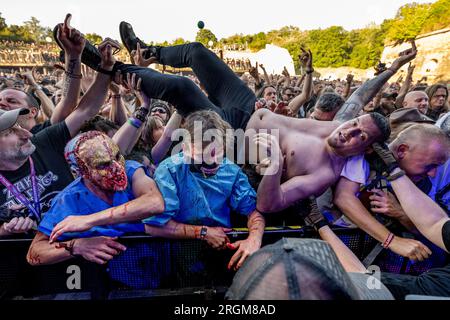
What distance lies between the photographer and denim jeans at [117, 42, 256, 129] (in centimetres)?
274

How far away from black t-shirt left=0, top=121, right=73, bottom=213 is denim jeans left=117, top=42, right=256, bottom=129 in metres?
0.89

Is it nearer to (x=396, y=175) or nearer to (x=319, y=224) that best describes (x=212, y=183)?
(x=319, y=224)

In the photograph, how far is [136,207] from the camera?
5.37 ft

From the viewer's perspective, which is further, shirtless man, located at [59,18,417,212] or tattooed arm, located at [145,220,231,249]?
shirtless man, located at [59,18,417,212]

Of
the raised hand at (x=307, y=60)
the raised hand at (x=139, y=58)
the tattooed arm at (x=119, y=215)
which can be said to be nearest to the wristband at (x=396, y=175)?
the tattooed arm at (x=119, y=215)

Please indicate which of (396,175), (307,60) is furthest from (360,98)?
(307,60)

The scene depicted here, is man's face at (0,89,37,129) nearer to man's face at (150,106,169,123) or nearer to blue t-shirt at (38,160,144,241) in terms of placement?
man's face at (150,106,169,123)

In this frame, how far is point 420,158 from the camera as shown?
74.6 inches

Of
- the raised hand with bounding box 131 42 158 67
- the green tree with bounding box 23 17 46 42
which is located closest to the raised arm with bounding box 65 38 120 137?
the raised hand with bounding box 131 42 158 67

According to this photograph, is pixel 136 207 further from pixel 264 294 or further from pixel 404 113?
pixel 404 113

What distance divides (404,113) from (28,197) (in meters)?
3.18

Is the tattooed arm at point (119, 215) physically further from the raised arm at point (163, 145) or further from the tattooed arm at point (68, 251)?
the raised arm at point (163, 145)

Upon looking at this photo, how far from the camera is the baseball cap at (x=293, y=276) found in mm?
741
